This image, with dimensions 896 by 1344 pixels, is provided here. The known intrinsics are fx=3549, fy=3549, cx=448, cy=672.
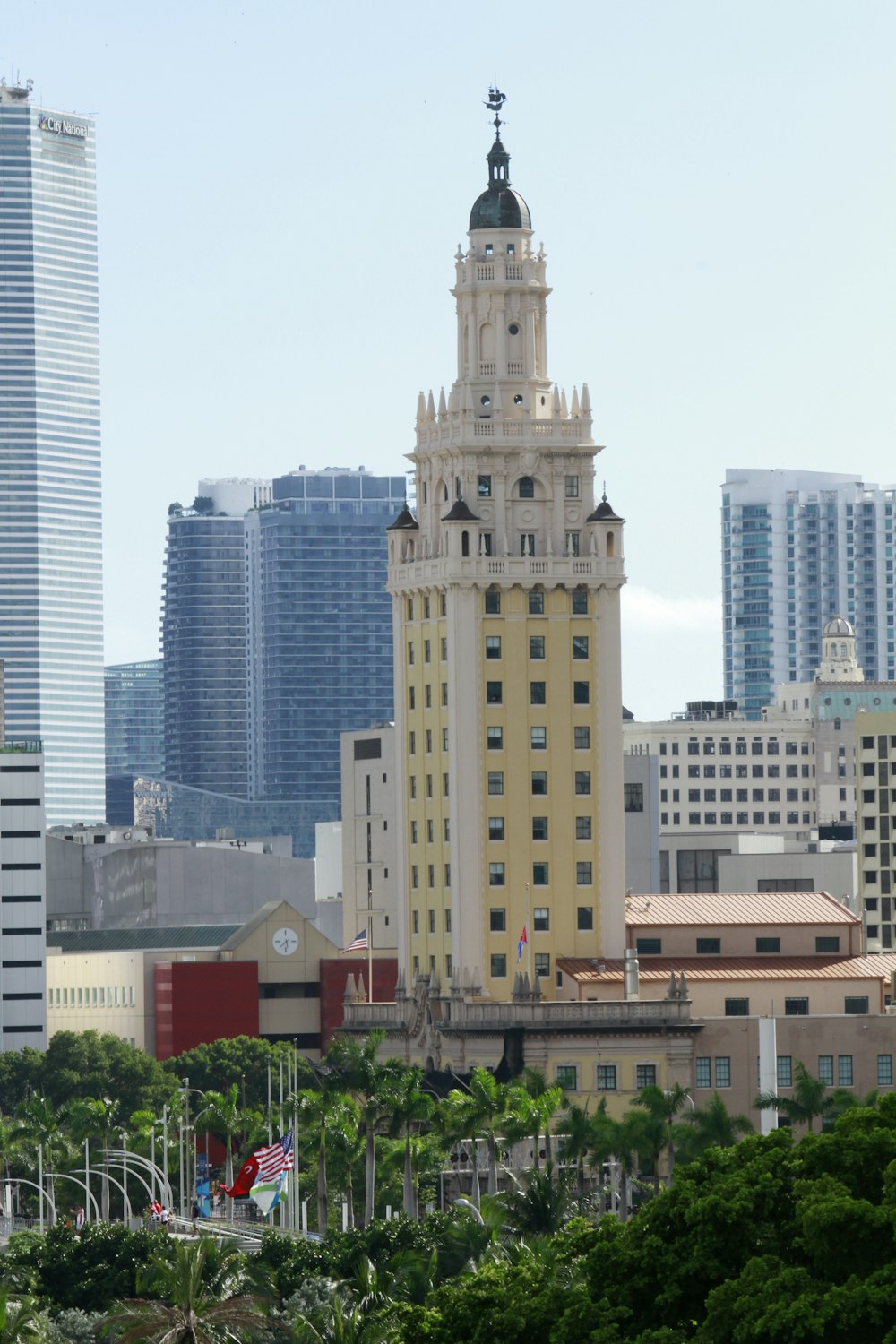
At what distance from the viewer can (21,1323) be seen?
345 feet

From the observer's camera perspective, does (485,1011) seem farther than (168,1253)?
Yes

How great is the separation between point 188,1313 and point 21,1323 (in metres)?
5.48

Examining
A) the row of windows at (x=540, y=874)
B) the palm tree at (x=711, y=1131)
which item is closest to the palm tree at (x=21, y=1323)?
the palm tree at (x=711, y=1131)

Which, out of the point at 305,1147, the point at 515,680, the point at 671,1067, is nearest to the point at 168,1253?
the point at 305,1147

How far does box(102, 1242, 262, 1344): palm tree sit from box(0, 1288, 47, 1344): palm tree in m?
2.18

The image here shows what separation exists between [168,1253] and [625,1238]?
154 ft

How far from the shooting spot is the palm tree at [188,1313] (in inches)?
4200

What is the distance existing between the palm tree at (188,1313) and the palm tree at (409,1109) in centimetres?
3867

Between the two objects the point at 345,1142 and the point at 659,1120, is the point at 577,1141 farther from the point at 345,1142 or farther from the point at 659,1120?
the point at 345,1142

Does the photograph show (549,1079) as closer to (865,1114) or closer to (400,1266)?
(400,1266)

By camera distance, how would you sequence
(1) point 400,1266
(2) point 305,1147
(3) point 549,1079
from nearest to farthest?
(1) point 400,1266, (2) point 305,1147, (3) point 549,1079

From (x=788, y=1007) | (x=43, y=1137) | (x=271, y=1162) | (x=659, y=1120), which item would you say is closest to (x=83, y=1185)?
(x=43, y=1137)

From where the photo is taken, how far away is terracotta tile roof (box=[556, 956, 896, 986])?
194m

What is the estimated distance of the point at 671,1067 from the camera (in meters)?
188
